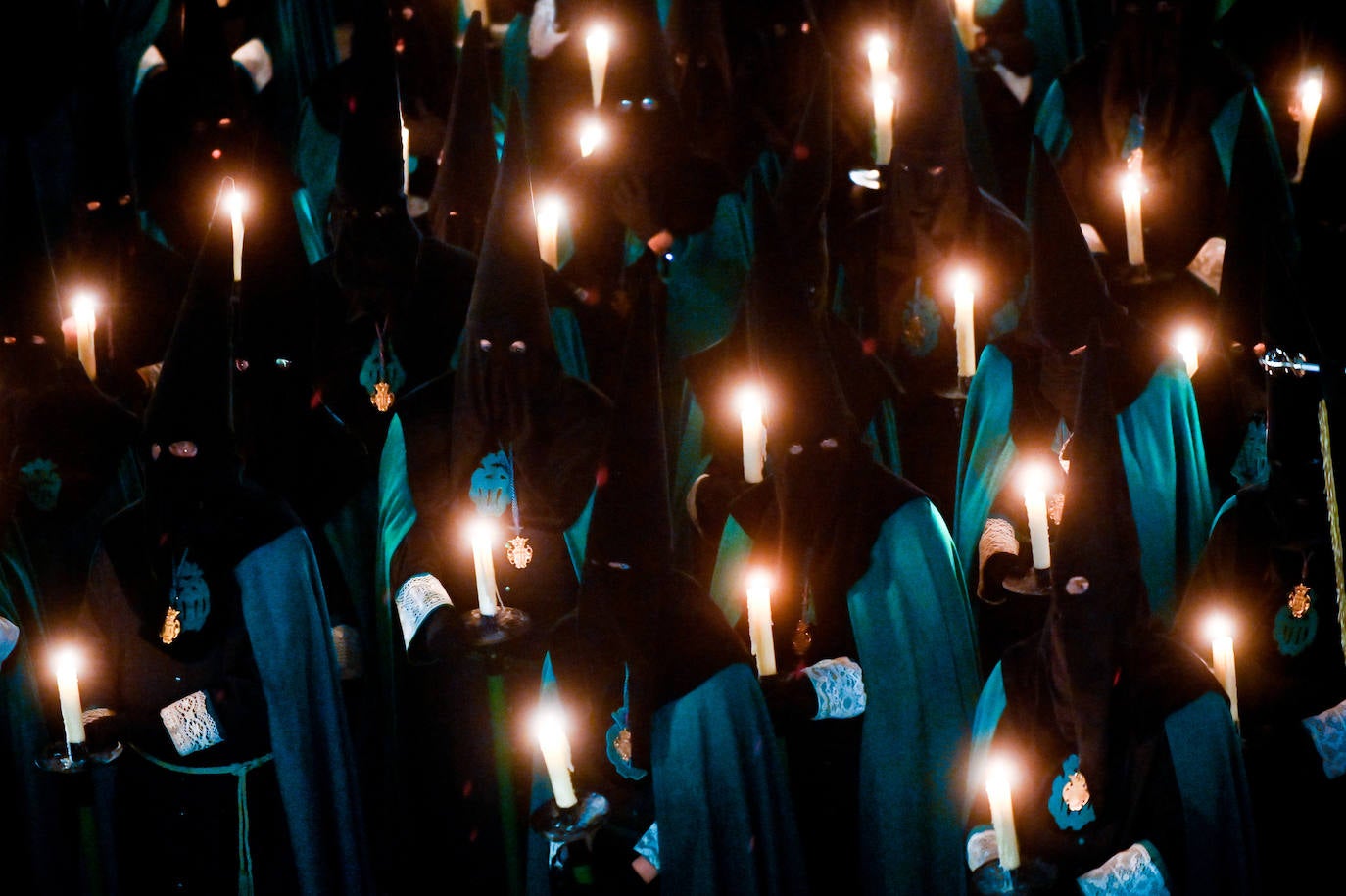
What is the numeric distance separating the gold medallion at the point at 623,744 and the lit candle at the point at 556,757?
39cm

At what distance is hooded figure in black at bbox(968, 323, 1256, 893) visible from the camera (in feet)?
8.54

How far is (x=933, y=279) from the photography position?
333cm

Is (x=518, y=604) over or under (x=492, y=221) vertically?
under

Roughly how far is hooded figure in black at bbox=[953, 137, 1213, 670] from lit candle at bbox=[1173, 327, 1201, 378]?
13 centimetres

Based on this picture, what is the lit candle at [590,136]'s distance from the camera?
11.2 ft

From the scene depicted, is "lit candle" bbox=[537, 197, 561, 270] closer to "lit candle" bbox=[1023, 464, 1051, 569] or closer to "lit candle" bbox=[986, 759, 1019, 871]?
"lit candle" bbox=[1023, 464, 1051, 569]

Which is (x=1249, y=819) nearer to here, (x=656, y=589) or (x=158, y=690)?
(x=656, y=589)

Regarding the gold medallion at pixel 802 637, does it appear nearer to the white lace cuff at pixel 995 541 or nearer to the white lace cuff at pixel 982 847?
the white lace cuff at pixel 995 541

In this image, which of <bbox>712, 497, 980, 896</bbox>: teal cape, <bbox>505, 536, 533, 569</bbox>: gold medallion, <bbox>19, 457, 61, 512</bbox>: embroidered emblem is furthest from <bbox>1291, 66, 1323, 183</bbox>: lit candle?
<bbox>19, 457, 61, 512</bbox>: embroidered emblem

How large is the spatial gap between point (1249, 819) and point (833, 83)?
2.19 metres

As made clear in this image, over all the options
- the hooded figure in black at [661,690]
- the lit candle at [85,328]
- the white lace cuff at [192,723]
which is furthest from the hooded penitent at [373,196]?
the white lace cuff at [192,723]

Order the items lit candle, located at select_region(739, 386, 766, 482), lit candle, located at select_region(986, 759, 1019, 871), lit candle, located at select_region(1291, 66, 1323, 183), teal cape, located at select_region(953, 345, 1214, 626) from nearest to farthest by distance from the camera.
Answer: lit candle, located at select_region(986, 759, 1019, 871) → lit candle, located at select_region(739, 386, 766, 482) → teal cape, located at select_region(953, 345, 1214, 626) → lit candle, located at select_region(1291, 66, 1323, 183)

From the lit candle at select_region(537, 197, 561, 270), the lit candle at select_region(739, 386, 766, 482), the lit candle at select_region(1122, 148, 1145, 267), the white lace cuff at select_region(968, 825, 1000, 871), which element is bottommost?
the white lace cuff at select_region(968, 825, 1000, 871)

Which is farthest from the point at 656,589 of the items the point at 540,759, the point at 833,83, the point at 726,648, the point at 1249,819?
the point at 833,83
